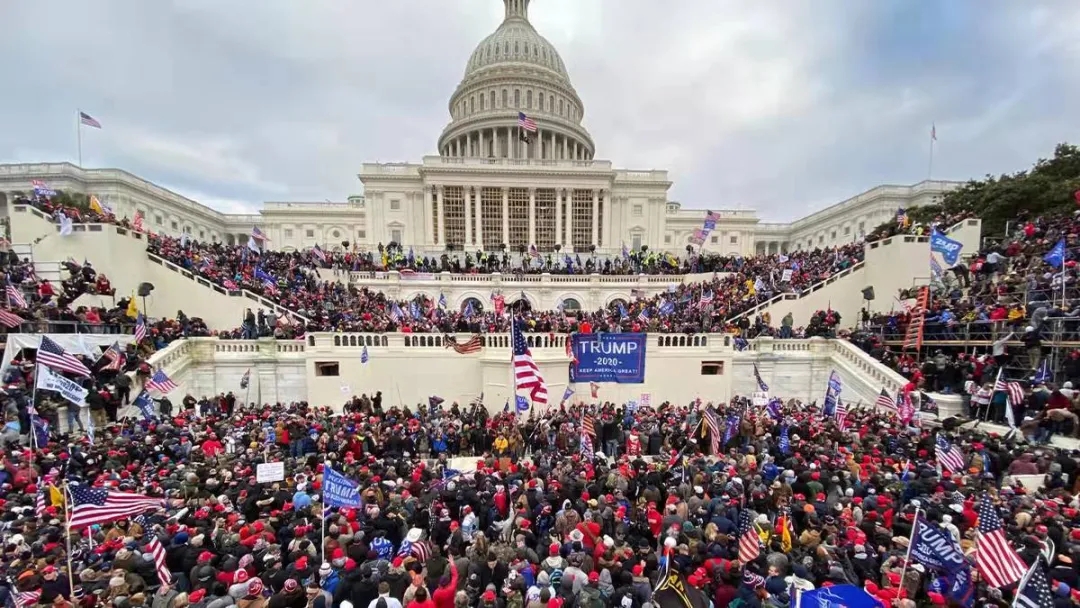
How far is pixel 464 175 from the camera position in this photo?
169 feet

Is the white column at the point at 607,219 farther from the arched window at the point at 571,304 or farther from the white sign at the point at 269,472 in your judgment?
the white sign at the point at 269,472

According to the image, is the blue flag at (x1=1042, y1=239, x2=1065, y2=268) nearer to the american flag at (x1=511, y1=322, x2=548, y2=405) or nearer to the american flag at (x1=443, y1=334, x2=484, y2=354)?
the american flag at (x1=511, y1=322, x2=548, y2=405)

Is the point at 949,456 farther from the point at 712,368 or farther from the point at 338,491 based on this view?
the point at 338,491

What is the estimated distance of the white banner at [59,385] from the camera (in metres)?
10.2

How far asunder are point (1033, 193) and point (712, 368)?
32466 millimetres

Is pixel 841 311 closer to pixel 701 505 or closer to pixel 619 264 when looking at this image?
pixel 619 264

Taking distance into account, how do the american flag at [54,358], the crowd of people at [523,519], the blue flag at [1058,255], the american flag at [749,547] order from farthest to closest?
the blue flag at [1058,255] < the american flag at [54,358] < the american flag at [749,547] < the crowd of people at [523,519]

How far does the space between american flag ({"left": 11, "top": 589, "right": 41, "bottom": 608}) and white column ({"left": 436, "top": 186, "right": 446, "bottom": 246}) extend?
4806 cm

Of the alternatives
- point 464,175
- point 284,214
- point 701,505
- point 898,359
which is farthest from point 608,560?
point 284,214

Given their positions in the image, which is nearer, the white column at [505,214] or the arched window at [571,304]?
the arched window at [571,304]

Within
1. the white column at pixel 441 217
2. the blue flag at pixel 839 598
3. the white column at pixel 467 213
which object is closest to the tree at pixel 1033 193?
the blue flag at pixel 839 598

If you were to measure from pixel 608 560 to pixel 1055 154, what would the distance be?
164 feet

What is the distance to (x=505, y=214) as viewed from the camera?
52781mm

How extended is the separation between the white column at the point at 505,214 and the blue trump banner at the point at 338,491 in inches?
1815
